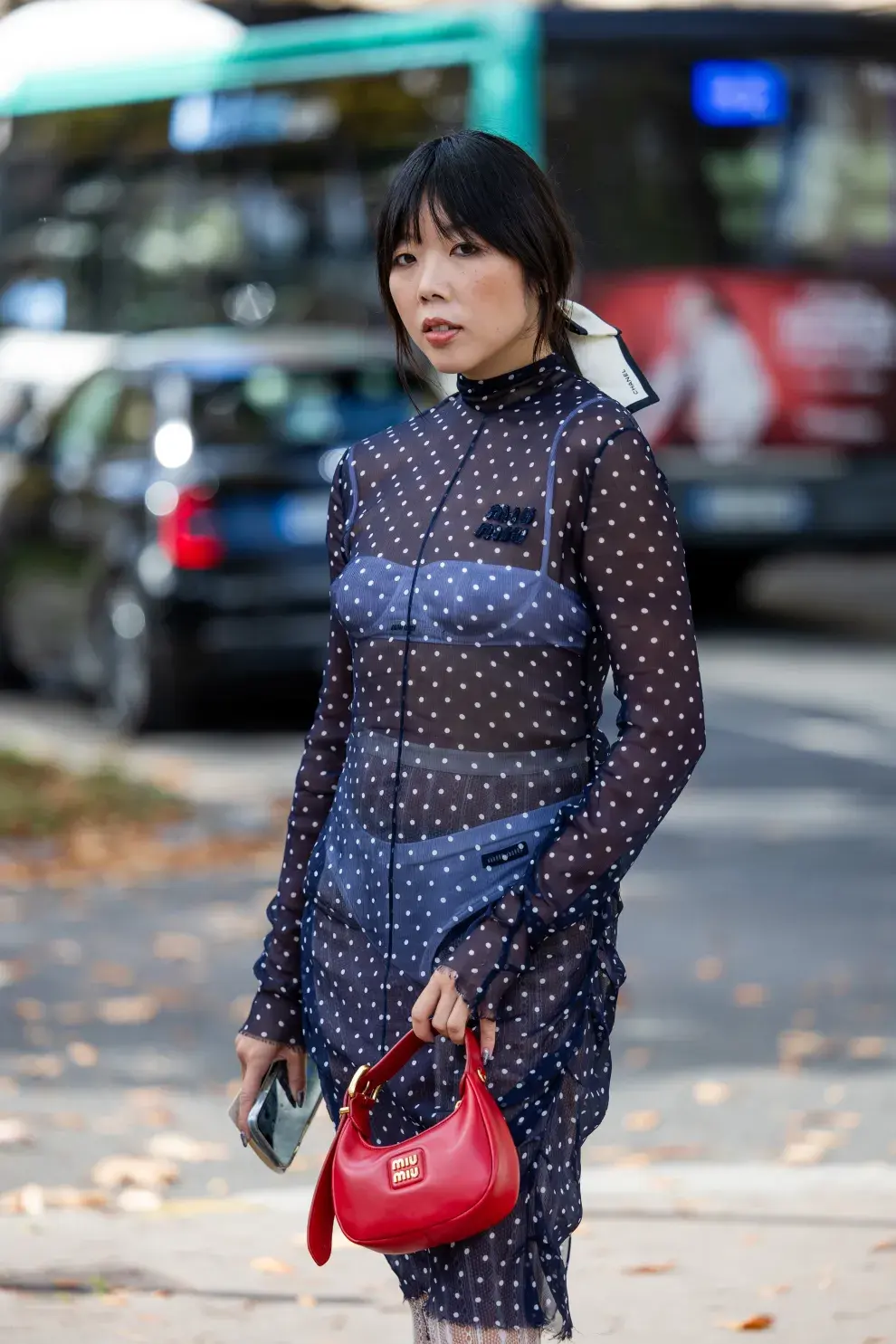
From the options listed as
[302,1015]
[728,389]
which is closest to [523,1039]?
[302,1015]

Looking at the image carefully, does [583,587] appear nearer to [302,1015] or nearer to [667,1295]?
[302,1015]

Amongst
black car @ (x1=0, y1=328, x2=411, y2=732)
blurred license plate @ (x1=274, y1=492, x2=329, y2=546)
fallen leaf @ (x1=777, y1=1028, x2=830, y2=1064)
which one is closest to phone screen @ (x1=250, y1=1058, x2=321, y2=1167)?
fallen leaf @ (x1=777, y1=1028, x2=830, y2=1064)

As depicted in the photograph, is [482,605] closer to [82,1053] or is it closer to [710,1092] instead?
[710,1092]

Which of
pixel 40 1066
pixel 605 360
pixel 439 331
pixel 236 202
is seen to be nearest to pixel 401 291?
pixel 439 331

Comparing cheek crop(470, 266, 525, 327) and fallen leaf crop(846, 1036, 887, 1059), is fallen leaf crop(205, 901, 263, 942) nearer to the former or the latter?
fallen leaf crop(846, 1036, 887, 1059)

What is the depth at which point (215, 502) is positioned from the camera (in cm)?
1088

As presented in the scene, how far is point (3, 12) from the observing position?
21453mm

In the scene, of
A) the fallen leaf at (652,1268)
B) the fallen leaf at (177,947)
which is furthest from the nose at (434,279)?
the fallen leaf at (177,947)

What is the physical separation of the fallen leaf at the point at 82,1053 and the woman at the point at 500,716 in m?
3.25

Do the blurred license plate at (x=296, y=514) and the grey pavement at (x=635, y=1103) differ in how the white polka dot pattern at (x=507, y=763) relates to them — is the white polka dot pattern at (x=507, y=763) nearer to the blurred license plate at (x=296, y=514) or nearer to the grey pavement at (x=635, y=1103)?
the grey pavement at (x=635, y=1103)

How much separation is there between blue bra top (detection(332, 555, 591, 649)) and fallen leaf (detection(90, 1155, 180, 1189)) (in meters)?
2.60

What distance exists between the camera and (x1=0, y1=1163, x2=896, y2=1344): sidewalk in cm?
412

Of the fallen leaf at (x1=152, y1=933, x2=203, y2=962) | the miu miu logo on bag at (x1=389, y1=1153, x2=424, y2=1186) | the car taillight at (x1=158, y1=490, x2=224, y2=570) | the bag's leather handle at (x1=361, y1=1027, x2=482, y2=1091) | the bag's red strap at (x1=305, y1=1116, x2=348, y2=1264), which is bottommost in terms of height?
the fallen leaf at (x1=152, y1=933, x2=203, y2=962)

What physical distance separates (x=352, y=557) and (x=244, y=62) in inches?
532
